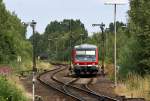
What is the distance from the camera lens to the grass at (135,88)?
29725mm

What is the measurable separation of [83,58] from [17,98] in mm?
35771

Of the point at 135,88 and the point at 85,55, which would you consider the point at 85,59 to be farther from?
the point at 135,88

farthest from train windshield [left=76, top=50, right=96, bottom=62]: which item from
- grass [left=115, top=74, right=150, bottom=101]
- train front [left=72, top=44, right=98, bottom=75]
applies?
grass [left=115, top=74, right=150, bottom=101]

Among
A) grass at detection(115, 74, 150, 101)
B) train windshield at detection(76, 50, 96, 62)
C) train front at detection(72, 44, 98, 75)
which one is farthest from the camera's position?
train windshield at detection(76, 50, 96, 62)

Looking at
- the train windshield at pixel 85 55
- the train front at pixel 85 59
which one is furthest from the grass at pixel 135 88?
the train windshield at pixel 85 55

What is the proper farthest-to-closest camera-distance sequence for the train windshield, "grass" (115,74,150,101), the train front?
the train windshield
the train front
"grass" (115,74,150,101)

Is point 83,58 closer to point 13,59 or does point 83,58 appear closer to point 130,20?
point 13,59

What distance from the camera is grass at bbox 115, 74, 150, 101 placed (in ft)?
97.5

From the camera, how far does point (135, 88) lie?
3353 cm

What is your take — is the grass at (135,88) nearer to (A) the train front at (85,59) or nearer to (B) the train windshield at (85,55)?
(A) the train front at (85,59)

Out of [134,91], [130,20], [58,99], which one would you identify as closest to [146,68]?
[130,20]

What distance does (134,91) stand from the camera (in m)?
31.9

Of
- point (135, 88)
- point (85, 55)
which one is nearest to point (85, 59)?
point (85, 55)

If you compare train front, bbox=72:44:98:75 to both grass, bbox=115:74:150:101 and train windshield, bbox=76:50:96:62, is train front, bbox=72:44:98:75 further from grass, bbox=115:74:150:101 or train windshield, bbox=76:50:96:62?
grass, bbox=115:74:150:101
